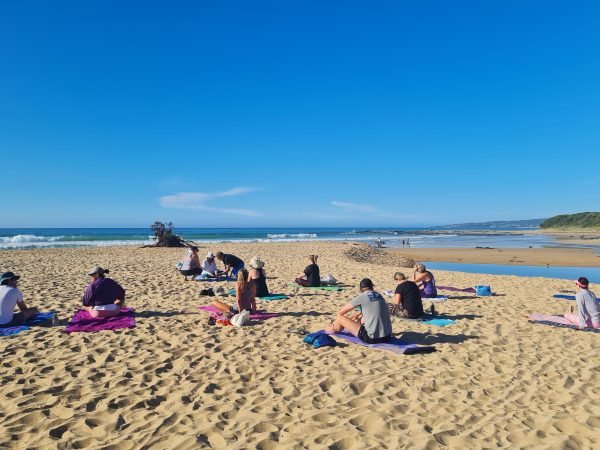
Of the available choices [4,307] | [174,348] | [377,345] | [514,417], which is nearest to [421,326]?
[377,345]

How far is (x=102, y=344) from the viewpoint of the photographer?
20.0 feet

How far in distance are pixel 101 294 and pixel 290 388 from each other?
4732mm

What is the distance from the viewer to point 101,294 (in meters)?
7.56

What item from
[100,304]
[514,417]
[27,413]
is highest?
[100,304]

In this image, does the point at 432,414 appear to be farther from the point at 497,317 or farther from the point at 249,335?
the point at 497,317

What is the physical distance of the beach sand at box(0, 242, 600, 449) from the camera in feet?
12.1

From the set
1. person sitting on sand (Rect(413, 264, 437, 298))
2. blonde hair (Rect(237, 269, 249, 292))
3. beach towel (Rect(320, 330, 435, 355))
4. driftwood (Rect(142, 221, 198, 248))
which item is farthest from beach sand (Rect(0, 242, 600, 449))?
driftwood (Rect(142, 221, 198, 248))

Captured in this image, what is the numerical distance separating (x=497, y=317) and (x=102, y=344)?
7747mm

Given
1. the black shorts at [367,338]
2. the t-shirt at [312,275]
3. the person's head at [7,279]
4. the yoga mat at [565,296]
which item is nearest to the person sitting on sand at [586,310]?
the yoga mat at [565,296]

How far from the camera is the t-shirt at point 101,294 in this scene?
752 cm

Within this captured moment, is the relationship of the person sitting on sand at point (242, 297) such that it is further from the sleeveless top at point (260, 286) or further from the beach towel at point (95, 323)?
the sleeveless top at point (260, 286)

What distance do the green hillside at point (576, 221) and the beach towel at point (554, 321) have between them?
256 ft

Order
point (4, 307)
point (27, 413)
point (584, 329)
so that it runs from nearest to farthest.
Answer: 1. point (27, 413)
2. point (4, 307)
3. point (584, 329)

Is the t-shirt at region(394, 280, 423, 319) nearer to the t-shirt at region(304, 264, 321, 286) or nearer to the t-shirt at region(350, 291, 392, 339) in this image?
Result: the t-shirt at region(350, 291, 392, 339)
